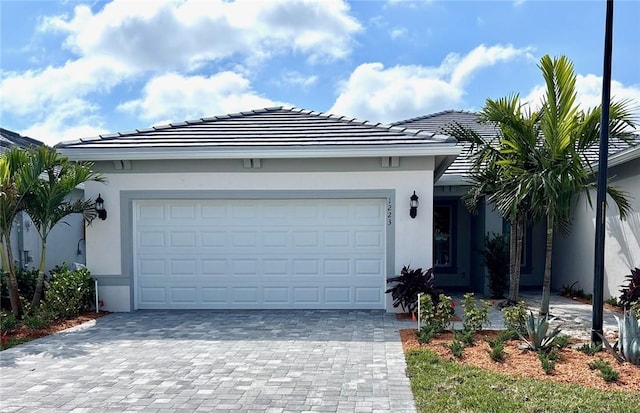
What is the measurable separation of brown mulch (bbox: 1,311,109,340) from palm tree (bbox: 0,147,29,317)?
0.73 meters

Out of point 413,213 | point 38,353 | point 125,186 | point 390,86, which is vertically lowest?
point 38,353

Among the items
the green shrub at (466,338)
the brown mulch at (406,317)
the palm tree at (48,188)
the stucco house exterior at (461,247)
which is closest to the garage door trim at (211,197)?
the brown mulch at (406,317)

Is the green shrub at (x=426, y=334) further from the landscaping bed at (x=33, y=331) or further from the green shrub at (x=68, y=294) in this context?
the green shrub at (x=68, y=294)

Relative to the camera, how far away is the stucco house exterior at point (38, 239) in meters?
9.42

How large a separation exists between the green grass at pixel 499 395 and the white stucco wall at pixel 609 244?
531cm

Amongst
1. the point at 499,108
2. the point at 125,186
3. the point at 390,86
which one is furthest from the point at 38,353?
the point at 390,86

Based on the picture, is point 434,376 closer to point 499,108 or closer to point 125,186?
point 499,108

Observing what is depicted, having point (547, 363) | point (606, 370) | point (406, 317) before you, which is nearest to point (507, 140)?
point (406, 317)

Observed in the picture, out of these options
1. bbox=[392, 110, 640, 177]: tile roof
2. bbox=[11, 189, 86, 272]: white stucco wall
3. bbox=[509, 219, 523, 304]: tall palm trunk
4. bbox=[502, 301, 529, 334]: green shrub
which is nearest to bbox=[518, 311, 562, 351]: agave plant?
bbox=[502, 301, 529, 334]: green shrub

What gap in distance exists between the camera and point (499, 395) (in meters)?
4.06

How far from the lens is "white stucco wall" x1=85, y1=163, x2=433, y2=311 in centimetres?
804

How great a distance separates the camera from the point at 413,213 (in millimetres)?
7941

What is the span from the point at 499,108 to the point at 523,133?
0.55m

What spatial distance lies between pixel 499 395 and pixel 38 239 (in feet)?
34.3
